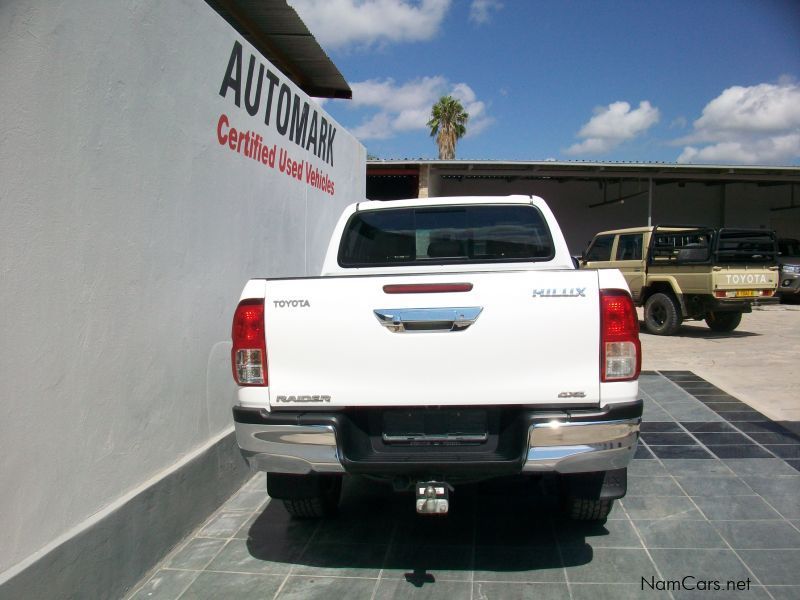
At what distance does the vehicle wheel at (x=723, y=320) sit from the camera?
1183 cm

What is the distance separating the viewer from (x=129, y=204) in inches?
123

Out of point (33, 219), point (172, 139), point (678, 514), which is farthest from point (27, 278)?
point (678, 514)

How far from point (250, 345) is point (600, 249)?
1149cm

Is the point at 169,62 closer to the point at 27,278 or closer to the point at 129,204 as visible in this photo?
the point at 129,204

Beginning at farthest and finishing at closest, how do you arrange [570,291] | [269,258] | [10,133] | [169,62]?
[269,258], [169,62], [570,291], [10,133]

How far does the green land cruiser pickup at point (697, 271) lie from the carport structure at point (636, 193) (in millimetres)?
8440

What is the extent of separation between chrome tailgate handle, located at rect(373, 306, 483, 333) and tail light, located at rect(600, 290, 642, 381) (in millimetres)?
548

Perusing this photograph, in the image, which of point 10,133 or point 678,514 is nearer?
point 10,133

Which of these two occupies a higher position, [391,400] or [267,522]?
[391,400]

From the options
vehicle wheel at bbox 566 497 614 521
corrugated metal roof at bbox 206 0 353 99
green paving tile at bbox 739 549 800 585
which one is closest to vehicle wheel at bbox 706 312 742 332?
corrugated metal roof at bbox 206 0 353 99

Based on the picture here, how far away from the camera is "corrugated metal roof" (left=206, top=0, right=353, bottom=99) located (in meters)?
6.44

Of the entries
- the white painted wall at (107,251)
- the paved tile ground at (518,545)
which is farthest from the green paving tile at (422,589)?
the white painted wall at (107,251)

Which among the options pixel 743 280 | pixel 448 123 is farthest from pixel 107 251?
pixel 448 123

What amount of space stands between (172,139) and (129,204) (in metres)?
0.63
